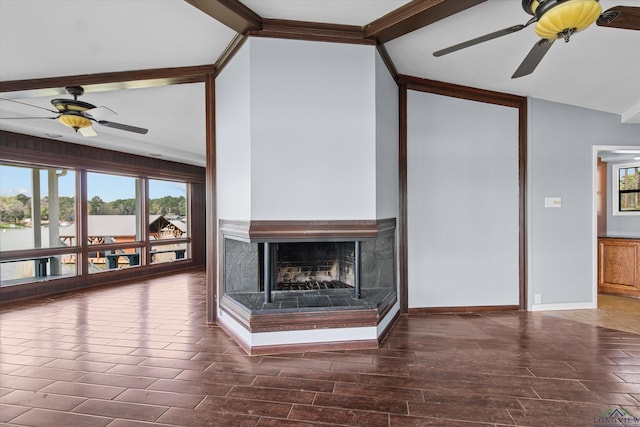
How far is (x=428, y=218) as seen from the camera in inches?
170

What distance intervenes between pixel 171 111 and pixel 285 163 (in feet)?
9.49

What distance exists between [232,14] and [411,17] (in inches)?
56.8

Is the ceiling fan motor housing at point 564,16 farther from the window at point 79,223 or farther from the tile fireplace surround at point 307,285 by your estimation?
the window at point 79,223

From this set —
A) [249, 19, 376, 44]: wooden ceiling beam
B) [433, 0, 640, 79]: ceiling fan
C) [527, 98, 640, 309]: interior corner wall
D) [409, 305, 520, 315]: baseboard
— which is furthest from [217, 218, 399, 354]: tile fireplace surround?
[527, 98, 640, 309]: interior corner wall

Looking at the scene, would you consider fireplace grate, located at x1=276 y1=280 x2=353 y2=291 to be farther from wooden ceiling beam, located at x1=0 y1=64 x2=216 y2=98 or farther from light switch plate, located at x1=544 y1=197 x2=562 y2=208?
light switch plate, located at x1=544 y1=197 x2=562 y2=208

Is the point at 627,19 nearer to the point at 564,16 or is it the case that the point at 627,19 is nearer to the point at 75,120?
the point at 564,16

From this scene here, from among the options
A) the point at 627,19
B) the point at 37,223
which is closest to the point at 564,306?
the point at 627,19

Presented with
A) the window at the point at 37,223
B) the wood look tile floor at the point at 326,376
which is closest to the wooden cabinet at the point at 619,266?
the wood look tile floor at the point at 326,376

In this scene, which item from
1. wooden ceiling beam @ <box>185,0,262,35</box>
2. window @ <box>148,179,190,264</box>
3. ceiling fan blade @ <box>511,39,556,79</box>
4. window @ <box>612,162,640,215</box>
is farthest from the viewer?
window @ <box>148,179,190,264</box>

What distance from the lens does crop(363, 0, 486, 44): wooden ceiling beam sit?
8.69ft

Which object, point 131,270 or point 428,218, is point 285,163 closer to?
point 428,218

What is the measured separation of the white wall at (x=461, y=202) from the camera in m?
4.30

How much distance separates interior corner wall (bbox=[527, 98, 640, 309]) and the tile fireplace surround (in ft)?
6.54

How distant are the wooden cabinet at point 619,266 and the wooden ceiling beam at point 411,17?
4754mm
